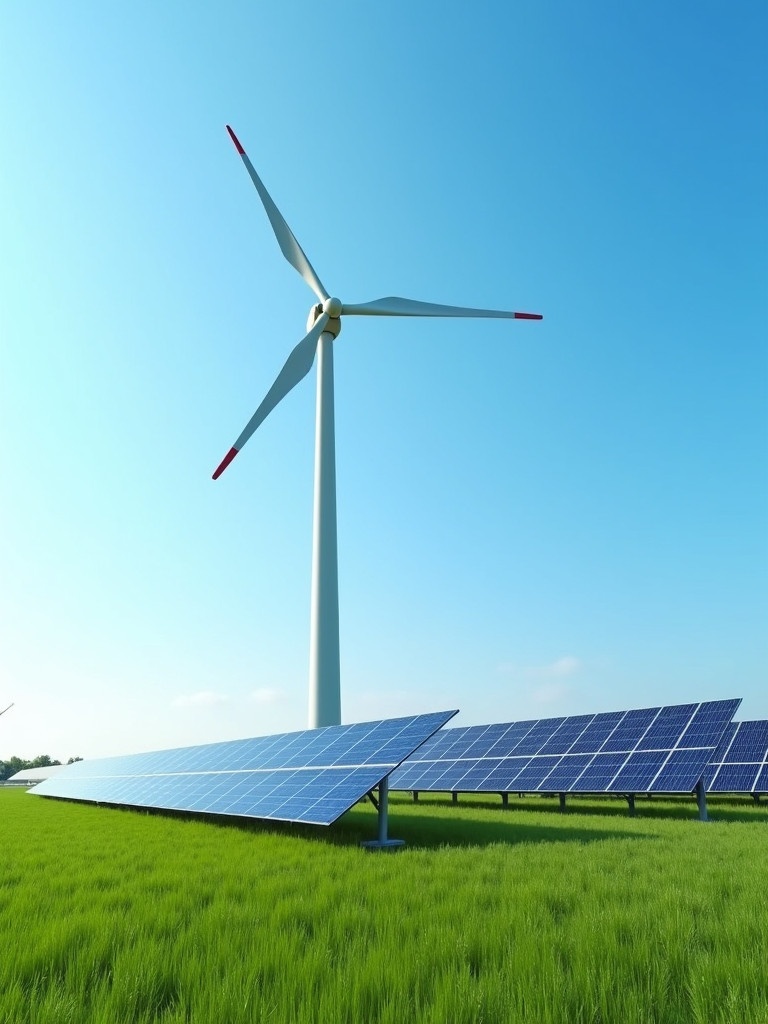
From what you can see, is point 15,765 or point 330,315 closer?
point 330,315

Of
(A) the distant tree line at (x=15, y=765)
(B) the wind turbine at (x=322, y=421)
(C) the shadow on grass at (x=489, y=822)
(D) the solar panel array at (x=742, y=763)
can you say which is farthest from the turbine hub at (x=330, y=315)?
(A) the distant tree line at (x=15, y=765)

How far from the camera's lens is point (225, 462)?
106ft

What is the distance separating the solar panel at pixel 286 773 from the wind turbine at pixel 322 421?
15.0ft

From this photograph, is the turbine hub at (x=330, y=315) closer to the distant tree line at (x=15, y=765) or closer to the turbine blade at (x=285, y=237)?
the turbine blade at (x=285, y=237)

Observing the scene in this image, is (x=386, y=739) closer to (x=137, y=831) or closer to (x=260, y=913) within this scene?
(x=137, y=831)

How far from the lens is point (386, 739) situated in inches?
671

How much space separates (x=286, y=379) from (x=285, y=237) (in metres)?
10.9

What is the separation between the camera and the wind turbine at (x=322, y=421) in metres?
30.5

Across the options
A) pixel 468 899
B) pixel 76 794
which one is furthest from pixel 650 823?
pixel 76 794

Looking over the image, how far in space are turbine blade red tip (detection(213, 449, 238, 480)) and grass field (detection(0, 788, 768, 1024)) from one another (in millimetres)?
20415

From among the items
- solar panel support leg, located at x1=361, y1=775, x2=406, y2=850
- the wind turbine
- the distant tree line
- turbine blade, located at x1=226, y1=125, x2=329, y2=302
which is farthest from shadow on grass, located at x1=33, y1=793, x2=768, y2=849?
the distant tree line

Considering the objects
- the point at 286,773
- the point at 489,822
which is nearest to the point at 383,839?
the point at 286,773

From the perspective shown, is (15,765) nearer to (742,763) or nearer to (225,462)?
(225,462)

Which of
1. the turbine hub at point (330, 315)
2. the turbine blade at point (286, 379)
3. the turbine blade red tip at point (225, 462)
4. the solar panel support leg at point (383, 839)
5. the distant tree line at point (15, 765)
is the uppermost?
the turbine hub at point (330, 315)
